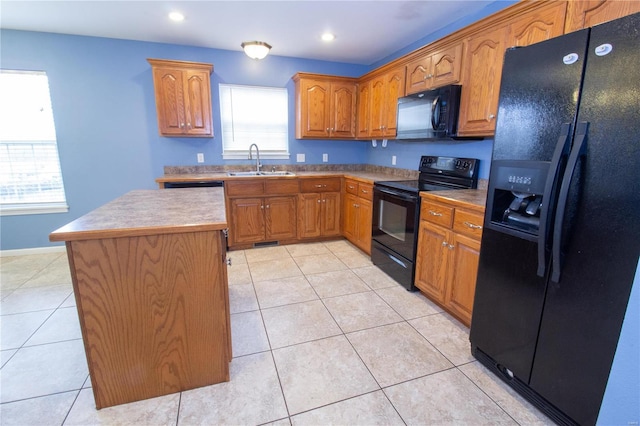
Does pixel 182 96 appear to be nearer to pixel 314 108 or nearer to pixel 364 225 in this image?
pixel 314 108

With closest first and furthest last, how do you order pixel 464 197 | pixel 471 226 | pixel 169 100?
pixel 471 226
pixel 464 197
pixel 169 100

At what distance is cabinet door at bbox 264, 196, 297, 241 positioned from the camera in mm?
3709

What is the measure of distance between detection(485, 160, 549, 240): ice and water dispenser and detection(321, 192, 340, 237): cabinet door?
2390 mm

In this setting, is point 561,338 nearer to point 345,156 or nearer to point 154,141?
point 345,156

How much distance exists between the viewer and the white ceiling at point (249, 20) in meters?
2.57

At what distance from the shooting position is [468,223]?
2.00 meters

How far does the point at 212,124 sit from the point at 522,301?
350 centimetres

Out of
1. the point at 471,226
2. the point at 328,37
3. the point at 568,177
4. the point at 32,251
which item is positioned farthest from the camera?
the point at 32,251

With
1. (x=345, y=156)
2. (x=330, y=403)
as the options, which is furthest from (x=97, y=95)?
(x=330, y=403)

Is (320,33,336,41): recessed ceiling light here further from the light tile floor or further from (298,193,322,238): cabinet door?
the light tile floor

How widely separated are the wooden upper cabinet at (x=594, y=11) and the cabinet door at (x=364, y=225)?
208 centimetres

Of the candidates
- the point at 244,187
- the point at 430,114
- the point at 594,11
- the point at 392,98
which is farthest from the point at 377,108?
the point at 594,11

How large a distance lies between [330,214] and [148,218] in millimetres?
2647

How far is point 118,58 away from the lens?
3418 mm
